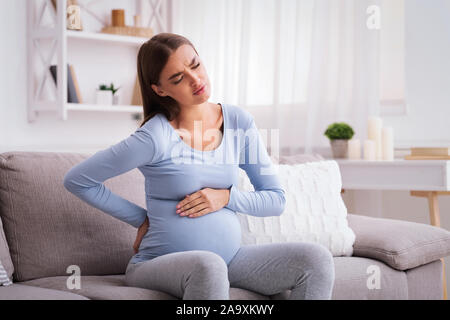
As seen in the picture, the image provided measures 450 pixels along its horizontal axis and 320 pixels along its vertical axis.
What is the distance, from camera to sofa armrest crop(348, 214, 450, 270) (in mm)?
2105

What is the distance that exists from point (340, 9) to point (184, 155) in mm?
1863

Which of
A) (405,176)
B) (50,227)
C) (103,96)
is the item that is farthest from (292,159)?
(103,96)

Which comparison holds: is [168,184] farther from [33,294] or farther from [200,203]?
[33,294]

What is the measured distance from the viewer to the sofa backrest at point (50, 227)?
1.87 meters

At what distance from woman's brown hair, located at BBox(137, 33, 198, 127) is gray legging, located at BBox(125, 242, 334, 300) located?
16.8 inches

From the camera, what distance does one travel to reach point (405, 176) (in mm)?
2785

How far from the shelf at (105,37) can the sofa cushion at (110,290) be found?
183 cm

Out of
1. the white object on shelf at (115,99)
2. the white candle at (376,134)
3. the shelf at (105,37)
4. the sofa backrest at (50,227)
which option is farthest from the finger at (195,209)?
the white object on shelf at (115,99)

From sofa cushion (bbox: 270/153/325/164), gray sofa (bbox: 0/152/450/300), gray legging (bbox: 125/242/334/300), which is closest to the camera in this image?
gray legging (bbox: 125/242/334/300)

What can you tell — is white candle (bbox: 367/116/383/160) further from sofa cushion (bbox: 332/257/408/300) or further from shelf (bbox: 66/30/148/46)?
shelf (bbox: 66/30/148/46)

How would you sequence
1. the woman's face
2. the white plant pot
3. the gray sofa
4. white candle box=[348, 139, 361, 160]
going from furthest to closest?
Result: the white plant pot → white candle box=[348, 139, 361, 160] → the gray sofa → the woman's face

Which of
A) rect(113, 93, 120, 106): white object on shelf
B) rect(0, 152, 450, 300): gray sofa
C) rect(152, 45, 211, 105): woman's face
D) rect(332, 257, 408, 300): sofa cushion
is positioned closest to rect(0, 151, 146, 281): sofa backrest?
rect(0, 152, 450, 300): gray sofa

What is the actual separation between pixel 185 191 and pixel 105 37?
2027mm

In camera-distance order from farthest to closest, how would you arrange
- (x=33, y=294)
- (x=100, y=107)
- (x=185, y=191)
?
(x=100, y=107) → (x=185, y=191) → (x=33, y=294)
